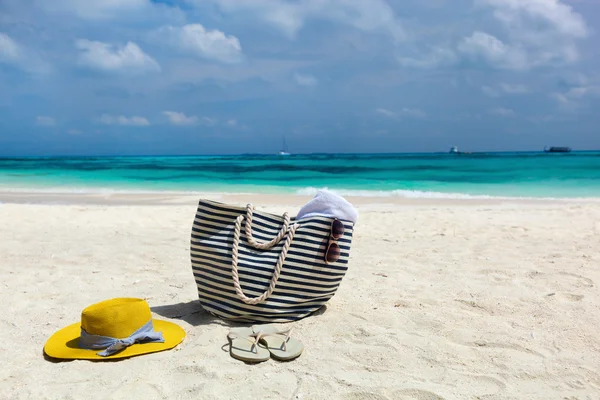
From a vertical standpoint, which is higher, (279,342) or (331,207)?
(331,207)

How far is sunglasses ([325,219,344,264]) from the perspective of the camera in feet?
11.1

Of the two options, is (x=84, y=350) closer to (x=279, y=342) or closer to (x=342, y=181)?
(x=279, y=342)

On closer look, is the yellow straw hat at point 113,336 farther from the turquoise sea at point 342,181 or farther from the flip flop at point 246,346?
the turquoise sea at point 342,181

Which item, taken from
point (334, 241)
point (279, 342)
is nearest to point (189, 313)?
point (279, 342)

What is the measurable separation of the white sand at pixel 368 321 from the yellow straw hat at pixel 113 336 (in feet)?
0.25

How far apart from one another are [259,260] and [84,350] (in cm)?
119

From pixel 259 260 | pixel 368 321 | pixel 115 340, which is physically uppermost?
pixel 259 260

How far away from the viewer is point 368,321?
3.53 metres

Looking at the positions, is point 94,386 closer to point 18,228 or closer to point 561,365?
point 561,365

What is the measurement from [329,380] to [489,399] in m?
0.81

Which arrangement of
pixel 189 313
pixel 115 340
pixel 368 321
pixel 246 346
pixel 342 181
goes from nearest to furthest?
pixel 115 340 < pixel 246 346 < pixel 368 321 < pixel 189 313 < pixel 342 181

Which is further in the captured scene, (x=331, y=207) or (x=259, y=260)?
(x=331, y=207)

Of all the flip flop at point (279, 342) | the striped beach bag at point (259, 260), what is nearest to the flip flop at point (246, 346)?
→ the flip flop at point (279, 342)

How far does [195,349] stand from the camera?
299 centimetres
